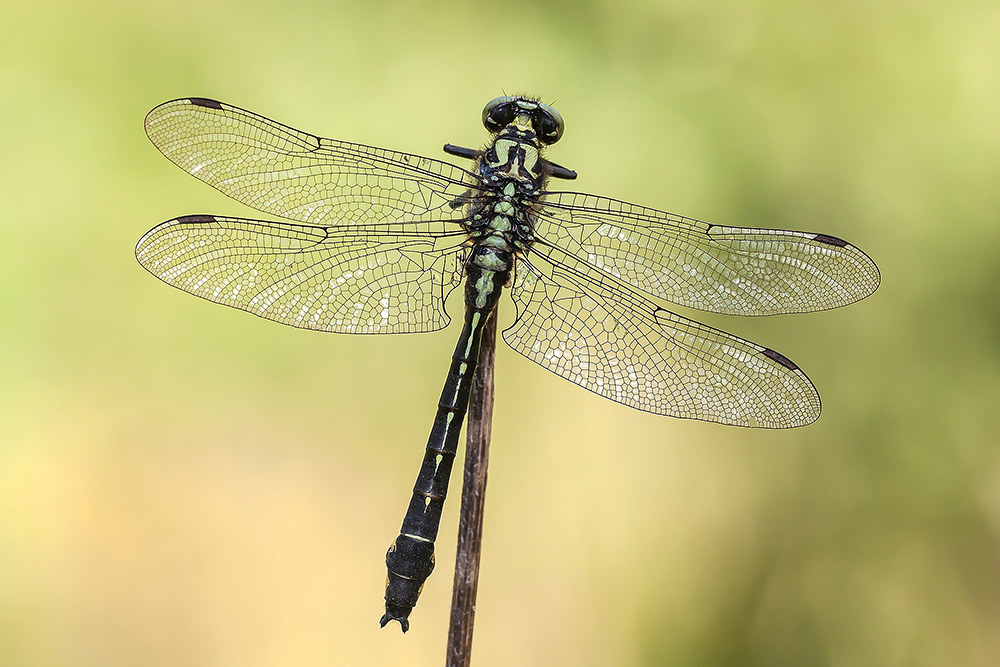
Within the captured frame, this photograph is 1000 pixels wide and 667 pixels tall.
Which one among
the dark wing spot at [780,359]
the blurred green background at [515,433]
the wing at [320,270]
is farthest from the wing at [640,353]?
the blurred green background at [515,433]

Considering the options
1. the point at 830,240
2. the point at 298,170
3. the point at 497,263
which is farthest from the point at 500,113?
the point at 830,240

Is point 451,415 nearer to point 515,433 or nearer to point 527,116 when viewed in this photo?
point 527,116

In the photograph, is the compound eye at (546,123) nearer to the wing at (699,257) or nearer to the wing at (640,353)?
the wing at (699,257)

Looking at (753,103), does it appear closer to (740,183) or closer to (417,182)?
(740,183)

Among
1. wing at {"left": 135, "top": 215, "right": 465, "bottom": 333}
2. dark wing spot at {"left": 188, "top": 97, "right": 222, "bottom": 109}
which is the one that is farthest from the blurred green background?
dark wing spot at {"left": 188, "top": 97, "right": 222, "bottom": 109}

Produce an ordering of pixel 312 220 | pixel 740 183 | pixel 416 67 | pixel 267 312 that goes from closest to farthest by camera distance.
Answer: pixel 267 312 → pixel 312 220 → pixel 740 183 → pixel 416 67

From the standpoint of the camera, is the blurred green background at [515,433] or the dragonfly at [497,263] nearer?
the dragonfly at [497,263]

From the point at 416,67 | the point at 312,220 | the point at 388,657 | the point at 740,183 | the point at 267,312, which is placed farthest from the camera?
the point at 416,67

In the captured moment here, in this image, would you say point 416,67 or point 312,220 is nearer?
point 312,220
